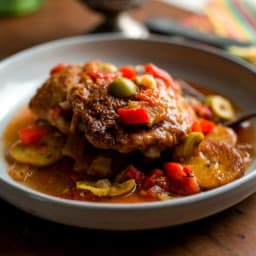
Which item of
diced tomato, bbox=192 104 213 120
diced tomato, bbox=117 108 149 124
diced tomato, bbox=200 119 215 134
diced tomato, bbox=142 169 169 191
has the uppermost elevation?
diced tomato, bbox=117 108 149 124

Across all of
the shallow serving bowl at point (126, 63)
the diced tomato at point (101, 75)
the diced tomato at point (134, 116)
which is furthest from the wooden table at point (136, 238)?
the diced tomato at point (101, 75)

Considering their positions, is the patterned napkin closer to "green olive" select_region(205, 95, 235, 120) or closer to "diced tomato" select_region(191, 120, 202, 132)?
"green olive" select_region(205, 95, 235, 120)

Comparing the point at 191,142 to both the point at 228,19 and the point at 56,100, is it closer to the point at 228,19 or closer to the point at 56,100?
the point at 56,100

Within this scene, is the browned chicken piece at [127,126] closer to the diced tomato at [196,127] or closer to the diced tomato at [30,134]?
the diced tomato at [196,127]

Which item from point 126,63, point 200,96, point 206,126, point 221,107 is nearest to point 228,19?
point 126,63

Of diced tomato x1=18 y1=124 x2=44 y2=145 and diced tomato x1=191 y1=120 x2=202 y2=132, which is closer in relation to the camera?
diced tomato x1=191 y1=120 x2=202 y2=132

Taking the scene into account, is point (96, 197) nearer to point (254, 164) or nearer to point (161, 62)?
point (254, 164)

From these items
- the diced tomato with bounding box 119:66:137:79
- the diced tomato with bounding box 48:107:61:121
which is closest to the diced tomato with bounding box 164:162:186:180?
the diced tomato with bounding box 119:66:137:79
